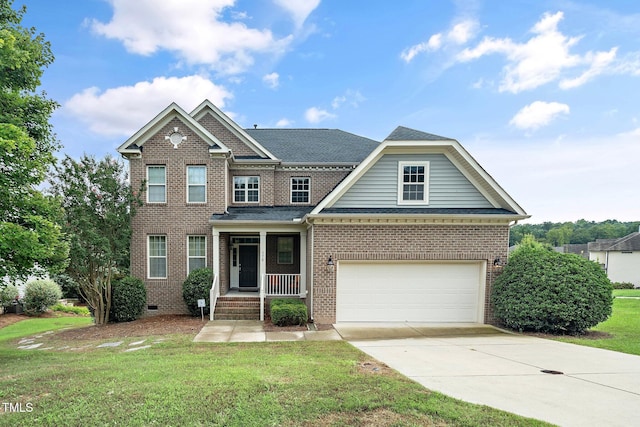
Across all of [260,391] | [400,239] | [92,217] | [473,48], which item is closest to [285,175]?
[400,239]

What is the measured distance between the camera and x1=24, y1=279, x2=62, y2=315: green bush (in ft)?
54.2

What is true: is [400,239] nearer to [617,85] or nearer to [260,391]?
[260,391]

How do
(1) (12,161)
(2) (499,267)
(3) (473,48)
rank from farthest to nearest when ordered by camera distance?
1. (3) (473,48)
2. (2) (499,267)
3. (1) (12,161)

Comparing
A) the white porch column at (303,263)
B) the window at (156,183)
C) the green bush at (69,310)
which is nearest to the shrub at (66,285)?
the green bush at (69,310)

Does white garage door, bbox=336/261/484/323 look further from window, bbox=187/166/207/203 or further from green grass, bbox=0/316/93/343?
green grass, bbox=0/316/93/343

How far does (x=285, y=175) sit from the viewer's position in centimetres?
1435

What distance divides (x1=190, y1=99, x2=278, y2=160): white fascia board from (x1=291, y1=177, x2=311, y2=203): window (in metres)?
1.45

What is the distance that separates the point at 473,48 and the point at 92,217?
53.2 ft

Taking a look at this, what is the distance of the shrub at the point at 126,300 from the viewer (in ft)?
38.3

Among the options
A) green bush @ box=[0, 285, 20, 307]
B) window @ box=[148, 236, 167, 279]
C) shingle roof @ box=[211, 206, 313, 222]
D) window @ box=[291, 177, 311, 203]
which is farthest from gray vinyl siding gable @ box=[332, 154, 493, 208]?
green bush @ box=[0, 285, 20, 307]

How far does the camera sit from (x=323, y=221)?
10117 millimetres

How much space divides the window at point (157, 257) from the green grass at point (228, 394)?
5989 millimetres

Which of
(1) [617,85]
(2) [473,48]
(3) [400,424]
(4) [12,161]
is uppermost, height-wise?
(2) [473,48]

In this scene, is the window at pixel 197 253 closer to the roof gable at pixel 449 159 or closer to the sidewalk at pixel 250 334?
the sidewalk at pixel 250 334
